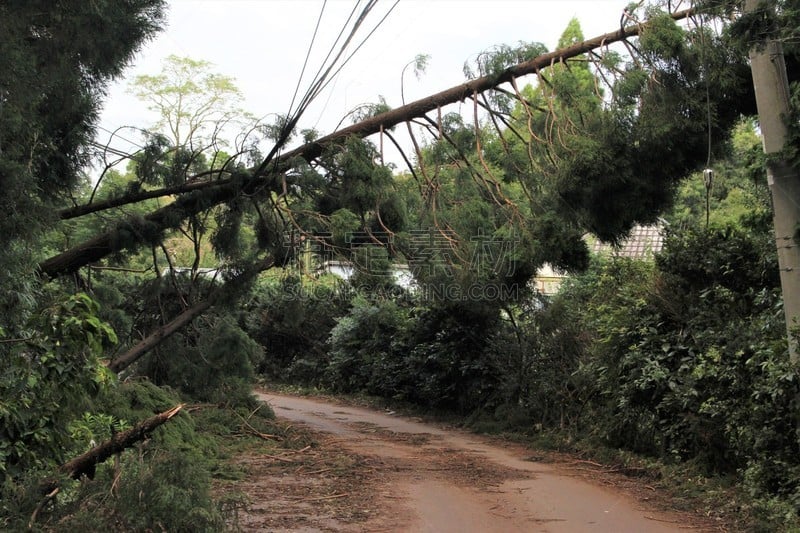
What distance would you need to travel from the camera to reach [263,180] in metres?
9.24

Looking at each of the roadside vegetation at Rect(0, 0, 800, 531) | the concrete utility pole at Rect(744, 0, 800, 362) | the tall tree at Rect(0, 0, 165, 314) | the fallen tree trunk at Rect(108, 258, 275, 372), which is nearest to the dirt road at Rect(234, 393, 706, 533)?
the roadside vegetation at Rect(0, 0, 800, 531)

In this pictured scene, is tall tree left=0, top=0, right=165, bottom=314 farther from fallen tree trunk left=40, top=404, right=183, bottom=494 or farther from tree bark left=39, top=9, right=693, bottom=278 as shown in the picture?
fallen tree trunk left=40, top=404, right=183, bottom=494

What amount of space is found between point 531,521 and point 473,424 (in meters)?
7.70

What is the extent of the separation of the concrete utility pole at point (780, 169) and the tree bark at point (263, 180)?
286 centimetres

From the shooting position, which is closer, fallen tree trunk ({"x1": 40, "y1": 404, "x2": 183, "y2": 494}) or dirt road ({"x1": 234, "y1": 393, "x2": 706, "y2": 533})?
fallen tree trunk ({"x1": 40, "y1": 404, "x2": 183, "y2": 494})

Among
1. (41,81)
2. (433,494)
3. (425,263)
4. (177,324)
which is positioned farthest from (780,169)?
(177,324)

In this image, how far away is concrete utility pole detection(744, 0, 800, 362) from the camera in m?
6.13

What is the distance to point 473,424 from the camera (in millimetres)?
14109

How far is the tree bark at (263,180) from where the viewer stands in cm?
873

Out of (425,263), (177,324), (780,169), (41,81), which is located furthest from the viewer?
(177,324)

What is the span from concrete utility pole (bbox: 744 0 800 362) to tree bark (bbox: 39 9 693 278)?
2.86 metres

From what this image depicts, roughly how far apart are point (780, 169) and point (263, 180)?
6121 millimetres

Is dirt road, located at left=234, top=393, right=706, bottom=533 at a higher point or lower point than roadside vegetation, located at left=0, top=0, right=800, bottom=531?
lower

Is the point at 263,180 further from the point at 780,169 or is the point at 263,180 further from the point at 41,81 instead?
the point at 780,169
